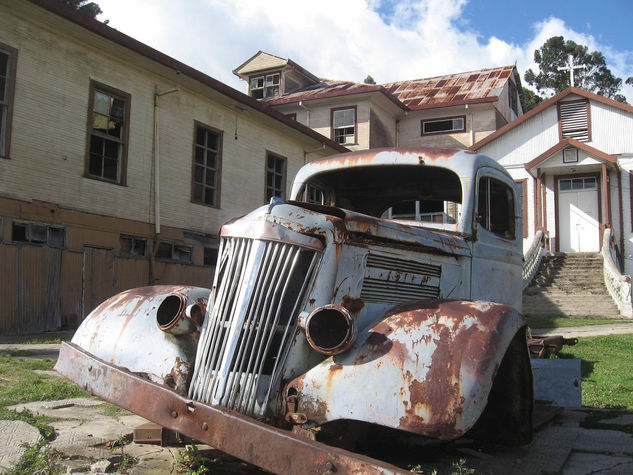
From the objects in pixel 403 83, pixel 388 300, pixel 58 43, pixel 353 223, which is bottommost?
pixel 388 300

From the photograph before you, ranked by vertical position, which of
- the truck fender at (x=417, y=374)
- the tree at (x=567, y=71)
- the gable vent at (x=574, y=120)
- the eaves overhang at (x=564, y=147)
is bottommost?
the truck fender at (x=417, y=374)

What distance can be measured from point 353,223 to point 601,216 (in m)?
19.0

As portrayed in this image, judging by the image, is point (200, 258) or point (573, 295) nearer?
Result: point (200, 258)

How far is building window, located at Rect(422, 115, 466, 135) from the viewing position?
25906mm

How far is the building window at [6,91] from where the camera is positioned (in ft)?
34.9

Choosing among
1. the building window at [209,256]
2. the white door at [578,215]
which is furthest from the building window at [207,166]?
the white door at [578,215]

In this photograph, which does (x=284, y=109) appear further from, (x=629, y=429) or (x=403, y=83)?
(x=629, y=429)

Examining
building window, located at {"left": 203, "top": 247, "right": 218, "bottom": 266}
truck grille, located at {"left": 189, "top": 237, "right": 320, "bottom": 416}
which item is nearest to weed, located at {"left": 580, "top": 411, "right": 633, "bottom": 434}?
truck grille, located at {"left": 189, "top": 237, "right": 320, "bottom": 416}

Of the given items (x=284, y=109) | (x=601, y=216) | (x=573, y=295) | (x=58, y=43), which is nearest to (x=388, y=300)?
(x=58, y=43)

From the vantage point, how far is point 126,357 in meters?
3.64

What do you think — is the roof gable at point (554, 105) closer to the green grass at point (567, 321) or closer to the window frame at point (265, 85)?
the green grass at point (567, 321)

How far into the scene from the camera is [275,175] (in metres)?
17.8

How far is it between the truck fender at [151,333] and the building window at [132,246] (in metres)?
8.93

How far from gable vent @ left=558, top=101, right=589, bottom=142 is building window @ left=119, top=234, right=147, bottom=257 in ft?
48.8
